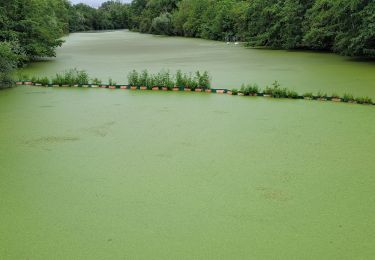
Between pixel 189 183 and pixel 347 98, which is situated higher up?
pixel 347 98

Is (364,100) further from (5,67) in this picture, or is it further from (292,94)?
(5,67)

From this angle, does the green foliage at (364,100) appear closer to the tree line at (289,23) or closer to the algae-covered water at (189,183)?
the algae-covered water at (189,183)

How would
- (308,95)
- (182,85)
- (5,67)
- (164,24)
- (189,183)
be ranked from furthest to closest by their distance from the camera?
1. (164,24)
2. (5,67)
3. (182,85)
4. (308,95)
5. (189,183)

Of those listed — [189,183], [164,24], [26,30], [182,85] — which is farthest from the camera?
[164,24]

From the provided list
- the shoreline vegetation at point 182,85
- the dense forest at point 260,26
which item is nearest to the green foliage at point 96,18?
the dense forest at point 260,26

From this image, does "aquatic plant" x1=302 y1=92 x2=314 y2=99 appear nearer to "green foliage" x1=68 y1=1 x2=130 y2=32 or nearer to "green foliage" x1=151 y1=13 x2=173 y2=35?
"green foliage" x1=151 y1=13 x2=173 y2=35

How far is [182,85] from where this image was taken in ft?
19.0

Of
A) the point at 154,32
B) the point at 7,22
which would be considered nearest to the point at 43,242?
the point at 7,22

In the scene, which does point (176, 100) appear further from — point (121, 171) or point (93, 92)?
point (121, 171)

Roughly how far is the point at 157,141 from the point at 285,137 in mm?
1013

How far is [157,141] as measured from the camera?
3471 mm

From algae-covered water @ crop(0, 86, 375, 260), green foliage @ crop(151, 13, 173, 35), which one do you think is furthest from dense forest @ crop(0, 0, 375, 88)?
green foliage @ crop(151, 13, 173, 35)

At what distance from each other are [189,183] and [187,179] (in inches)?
2.6

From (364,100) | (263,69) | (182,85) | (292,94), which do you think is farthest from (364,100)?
(263,69)
